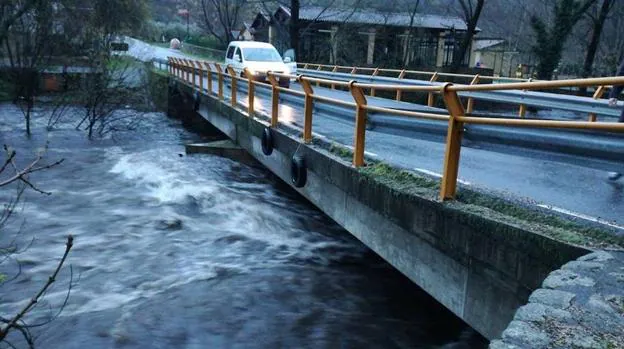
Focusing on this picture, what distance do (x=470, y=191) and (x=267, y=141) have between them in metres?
4.77

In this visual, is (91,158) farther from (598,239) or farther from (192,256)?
(598,239)

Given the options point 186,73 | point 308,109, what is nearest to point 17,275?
point 308,109

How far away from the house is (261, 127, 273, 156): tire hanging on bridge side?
27.2 meters

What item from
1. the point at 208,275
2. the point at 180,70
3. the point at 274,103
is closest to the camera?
the point at 208,275

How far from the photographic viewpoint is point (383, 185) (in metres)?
4.93

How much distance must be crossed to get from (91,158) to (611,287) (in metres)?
14.4

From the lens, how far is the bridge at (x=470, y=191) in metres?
3.35

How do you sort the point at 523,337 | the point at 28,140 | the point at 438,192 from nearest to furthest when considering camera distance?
the point at 523,337, the point at 438,192, the point at 28,140

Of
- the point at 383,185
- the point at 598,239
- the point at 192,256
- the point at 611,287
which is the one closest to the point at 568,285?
the point at 611,287

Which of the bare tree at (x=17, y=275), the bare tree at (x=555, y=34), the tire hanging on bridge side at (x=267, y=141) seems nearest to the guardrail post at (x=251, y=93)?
the tire hanging on bridge side at (x=267, y=141)

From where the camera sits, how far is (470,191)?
166 inches

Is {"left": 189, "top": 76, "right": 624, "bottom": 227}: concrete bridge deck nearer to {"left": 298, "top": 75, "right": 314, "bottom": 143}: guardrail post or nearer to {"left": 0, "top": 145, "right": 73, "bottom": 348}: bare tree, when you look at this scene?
{"left": 298, "top": 75, "right": 314, "bottom": 143}: guardrail post

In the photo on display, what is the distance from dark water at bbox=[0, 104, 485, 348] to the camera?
214 inches

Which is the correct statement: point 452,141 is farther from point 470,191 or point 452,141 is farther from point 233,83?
point 233,83
